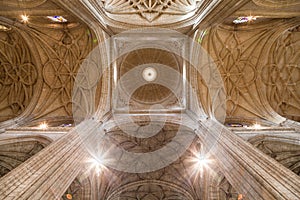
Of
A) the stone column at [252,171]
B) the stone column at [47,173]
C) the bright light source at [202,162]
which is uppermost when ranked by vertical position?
the bright light source at [202,162]

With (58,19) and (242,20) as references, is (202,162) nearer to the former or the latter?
(242,20)

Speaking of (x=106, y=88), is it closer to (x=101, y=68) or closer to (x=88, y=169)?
(x=101, y=68)

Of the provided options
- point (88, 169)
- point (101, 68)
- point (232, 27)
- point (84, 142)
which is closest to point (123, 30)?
point (101, 68)

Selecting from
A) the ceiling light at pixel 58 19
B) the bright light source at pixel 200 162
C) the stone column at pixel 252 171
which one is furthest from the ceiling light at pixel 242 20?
the ceiling light at pixel 58 19

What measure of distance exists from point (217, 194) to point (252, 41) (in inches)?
375

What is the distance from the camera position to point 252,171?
539cm

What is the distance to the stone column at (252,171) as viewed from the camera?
4.57 metres

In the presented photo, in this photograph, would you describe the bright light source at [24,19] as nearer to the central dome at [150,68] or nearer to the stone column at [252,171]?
the central dome at [150,68]

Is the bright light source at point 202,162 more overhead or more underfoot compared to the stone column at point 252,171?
more overhead

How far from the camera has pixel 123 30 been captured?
505 inches

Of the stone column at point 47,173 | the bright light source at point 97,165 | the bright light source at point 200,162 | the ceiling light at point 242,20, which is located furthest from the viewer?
the bright light source at point 200,162

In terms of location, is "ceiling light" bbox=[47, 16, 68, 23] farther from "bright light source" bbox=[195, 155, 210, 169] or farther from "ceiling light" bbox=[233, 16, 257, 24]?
"bright light source" bbox=[195, 155, 210, 169]

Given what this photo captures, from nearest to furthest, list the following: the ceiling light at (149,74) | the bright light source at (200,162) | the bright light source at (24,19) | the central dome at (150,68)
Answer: the bright light source at (24,19), the bright light source at (200,162), the central dome at (150,68), the ceiling light at (149,74)

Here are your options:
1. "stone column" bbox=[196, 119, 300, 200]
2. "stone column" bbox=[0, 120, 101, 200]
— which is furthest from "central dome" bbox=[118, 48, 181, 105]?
"stone column" bbox=[0, 120, 101, 200]
